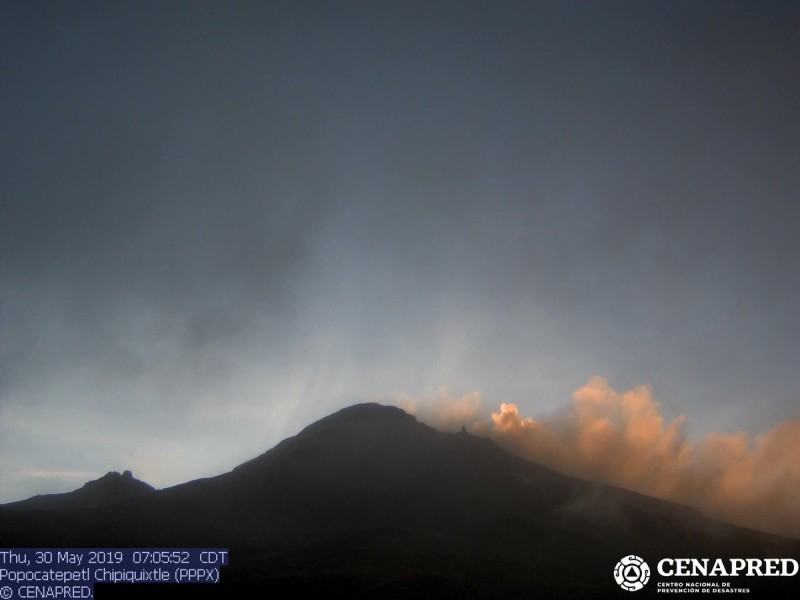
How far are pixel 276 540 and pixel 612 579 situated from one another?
73.5 meters

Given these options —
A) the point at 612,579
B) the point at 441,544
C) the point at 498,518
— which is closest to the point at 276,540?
the point at 441,544

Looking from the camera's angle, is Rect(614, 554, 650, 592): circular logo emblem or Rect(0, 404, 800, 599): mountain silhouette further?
Rect(0, 404, 800, 599): mountain silhouette

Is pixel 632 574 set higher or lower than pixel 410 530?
lower

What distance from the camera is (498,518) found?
156 meters

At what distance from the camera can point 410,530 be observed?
452 ft

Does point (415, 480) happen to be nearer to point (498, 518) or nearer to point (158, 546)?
point (498, 518)

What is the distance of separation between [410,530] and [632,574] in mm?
51640

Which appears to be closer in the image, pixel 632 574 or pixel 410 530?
pixel 632 574

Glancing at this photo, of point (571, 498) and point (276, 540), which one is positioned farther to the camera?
point (571, 498)

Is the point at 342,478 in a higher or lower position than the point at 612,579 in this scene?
higher

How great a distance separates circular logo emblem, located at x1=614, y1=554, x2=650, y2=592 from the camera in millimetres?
92875

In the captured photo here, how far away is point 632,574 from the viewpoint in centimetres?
9869

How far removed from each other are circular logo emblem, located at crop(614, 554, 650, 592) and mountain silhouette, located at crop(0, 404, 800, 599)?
6.09 feet

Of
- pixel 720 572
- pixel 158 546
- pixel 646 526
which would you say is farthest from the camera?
pixel 646 526
